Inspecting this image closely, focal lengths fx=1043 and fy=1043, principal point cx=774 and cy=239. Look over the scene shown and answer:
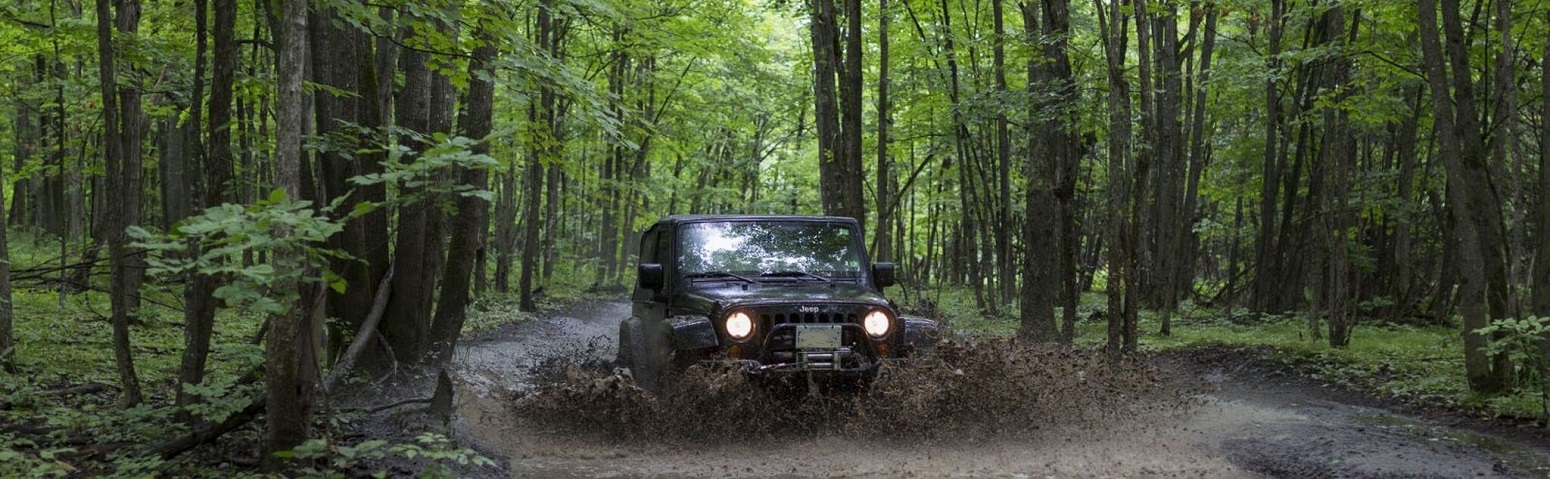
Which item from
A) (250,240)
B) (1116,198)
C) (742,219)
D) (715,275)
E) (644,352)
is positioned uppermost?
(1116,198)

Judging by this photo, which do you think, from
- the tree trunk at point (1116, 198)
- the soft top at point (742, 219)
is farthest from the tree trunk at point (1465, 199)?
the soft top at point (742, 219)

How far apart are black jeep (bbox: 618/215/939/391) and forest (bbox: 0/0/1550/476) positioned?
1159 mm

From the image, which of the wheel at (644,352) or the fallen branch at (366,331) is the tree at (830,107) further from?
the fallen branch at (366,331)

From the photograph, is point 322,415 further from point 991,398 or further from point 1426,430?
point 1426,430

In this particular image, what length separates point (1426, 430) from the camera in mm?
8242

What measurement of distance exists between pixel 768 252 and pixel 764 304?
55.3 inches

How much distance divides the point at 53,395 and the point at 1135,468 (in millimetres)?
7757

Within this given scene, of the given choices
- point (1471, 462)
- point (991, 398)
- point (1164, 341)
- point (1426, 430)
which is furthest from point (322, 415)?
point (1164, 341)

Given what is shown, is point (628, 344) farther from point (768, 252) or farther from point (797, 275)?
point (797, 275)

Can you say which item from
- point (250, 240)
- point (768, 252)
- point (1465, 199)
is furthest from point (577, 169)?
point (1465, 199)

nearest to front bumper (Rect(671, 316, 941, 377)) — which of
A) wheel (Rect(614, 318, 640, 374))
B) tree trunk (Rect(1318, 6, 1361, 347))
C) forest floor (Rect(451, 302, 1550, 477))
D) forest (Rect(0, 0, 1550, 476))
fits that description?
forest floor (Rect(451, 302, 1550, 477))

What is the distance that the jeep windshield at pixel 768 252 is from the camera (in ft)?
28.1

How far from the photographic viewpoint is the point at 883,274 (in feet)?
28.7

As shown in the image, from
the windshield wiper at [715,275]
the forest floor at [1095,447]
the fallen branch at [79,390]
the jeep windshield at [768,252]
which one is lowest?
the forest floor at [1095,447]
